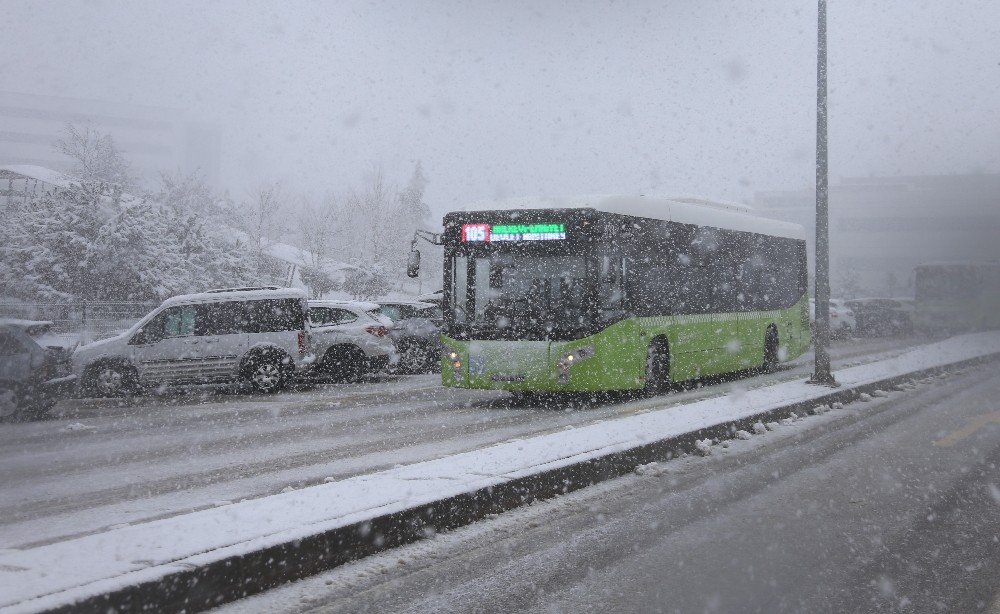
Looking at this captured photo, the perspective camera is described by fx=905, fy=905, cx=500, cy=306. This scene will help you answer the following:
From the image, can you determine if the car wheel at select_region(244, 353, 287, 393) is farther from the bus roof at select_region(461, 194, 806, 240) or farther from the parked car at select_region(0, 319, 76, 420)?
the bus roof at select_region(461, 194, 806, 240)

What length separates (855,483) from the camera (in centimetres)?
765

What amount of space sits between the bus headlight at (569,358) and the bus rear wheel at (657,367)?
168cm

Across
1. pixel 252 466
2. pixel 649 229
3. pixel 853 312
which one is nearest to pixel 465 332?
pixel 649 229

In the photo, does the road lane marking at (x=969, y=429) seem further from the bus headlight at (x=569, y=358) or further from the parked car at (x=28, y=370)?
the parked car at (x=28, y=370)

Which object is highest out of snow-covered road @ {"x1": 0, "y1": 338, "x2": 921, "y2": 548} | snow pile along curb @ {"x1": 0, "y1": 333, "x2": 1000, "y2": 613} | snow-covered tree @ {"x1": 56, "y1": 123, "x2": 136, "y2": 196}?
snow-covered tree @ {"x1": 56, "y1": 123, "x2": 136, "y2": 196}

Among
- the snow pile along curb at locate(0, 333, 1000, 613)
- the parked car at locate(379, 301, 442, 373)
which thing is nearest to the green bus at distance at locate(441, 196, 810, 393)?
the snow pile along curb at locate(0, 333, 1000, 613)

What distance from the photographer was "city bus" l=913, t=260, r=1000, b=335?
25.6m

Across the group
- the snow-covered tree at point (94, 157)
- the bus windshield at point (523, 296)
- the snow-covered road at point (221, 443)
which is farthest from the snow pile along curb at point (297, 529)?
the snow-covered tree at point (94, 157)

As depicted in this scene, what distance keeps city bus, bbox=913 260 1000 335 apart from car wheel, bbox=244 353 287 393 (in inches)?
683

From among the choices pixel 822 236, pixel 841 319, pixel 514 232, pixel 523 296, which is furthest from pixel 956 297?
pixel 523 296

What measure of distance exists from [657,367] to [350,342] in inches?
274

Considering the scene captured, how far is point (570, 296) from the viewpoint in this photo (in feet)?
44.0

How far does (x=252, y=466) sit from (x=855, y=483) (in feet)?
18.0

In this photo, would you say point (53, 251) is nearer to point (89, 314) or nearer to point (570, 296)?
point (89, 314)
